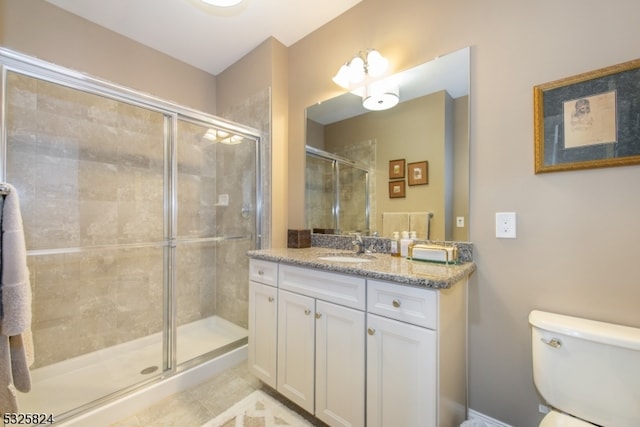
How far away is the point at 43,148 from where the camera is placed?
184 centimetres

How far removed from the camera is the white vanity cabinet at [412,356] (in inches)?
40.0

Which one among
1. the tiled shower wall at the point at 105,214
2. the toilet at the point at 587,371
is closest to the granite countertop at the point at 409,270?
the toilet at the point at 587,371

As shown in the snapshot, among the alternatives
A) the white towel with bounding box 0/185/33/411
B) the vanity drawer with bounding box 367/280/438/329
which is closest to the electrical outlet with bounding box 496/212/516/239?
the vanity drawer with bounding box 367/280/438/329

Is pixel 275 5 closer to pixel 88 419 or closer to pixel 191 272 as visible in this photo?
pixel 191 272

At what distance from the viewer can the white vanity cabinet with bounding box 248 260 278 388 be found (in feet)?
5.25

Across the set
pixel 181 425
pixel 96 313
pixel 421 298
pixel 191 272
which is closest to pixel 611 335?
pixel 421 298

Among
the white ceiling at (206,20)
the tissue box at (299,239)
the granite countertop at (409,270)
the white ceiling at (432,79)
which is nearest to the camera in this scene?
the granite countertop at (409,270)

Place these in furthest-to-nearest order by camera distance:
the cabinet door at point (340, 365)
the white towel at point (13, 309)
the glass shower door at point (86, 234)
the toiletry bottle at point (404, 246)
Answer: the glass shower door at point (86, 234), the toiletry bottle at point (404, 246), the cabinet door at point (340, 365), the white towel at point (13, 309)

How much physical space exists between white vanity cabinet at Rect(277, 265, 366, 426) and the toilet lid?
714 millimetres

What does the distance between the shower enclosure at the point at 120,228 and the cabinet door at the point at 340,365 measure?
1.12 m

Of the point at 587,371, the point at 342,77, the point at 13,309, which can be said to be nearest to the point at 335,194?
the point at 342,77

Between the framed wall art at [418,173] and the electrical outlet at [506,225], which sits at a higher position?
the framed wall art at [418,173]

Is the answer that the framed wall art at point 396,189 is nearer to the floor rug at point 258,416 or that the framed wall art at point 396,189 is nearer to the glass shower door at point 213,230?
the glass shower door at point 213,230

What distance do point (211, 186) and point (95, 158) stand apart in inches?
37.0
